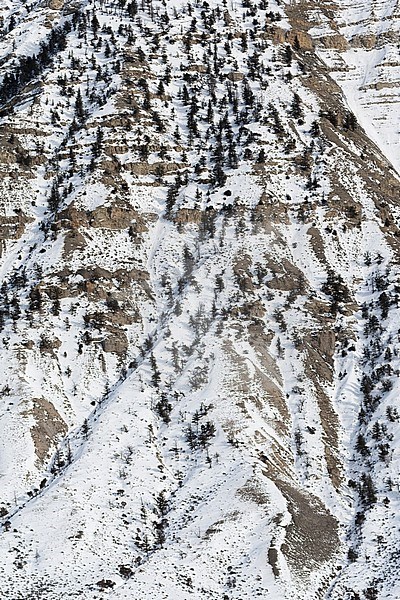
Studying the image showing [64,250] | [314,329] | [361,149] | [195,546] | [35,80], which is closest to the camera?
[195,546]

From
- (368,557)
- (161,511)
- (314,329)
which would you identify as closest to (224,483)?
(161,511)

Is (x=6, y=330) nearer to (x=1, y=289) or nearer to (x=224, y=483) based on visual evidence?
(x=1, y=289)

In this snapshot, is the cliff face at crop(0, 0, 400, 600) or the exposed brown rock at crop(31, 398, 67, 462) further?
the exposed brown rock at crop(31, 398, 67, 462)

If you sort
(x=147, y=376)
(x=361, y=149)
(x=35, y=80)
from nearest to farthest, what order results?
(x=147, y=376), (x=361, y=149), (x=35, y=80)

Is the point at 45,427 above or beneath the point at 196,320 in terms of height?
above

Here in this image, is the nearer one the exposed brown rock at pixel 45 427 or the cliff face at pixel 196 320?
the cliff face at pixel 196 320

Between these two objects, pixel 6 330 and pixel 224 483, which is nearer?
pixel 224 483

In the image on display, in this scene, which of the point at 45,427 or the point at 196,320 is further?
the point at 196,320
